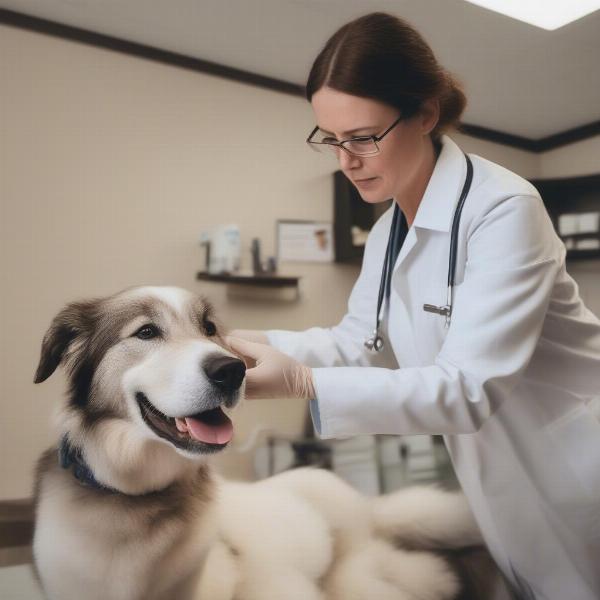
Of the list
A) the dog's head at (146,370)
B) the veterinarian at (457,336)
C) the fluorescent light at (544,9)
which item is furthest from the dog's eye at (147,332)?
the fluorescent light at (544,9)

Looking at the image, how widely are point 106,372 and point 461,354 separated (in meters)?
0.54

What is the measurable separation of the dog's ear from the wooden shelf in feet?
1.88

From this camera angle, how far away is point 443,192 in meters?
0.86

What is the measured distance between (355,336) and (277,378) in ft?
1.31

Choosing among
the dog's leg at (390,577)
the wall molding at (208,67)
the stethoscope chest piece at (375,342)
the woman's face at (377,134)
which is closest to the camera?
the woman's face at (377,134)

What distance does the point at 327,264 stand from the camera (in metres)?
1.52

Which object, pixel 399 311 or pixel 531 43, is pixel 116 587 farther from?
pixel 531 43

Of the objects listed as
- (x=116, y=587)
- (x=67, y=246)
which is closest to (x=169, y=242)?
(x=67, y=246)

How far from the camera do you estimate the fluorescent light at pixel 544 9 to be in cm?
93

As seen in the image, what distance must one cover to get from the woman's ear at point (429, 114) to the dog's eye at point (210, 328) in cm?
49

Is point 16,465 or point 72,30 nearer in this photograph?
point 16,465

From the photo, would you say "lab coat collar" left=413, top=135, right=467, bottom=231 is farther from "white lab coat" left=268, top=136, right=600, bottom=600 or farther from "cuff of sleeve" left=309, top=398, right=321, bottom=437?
"cuff of sleeve" left=309, top=398, right=321, bottom=437

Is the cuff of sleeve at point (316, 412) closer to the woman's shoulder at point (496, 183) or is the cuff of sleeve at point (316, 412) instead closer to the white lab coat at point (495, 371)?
the white lab coat at point (495, 371)

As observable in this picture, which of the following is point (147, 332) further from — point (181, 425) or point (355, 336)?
point (355, 336)
